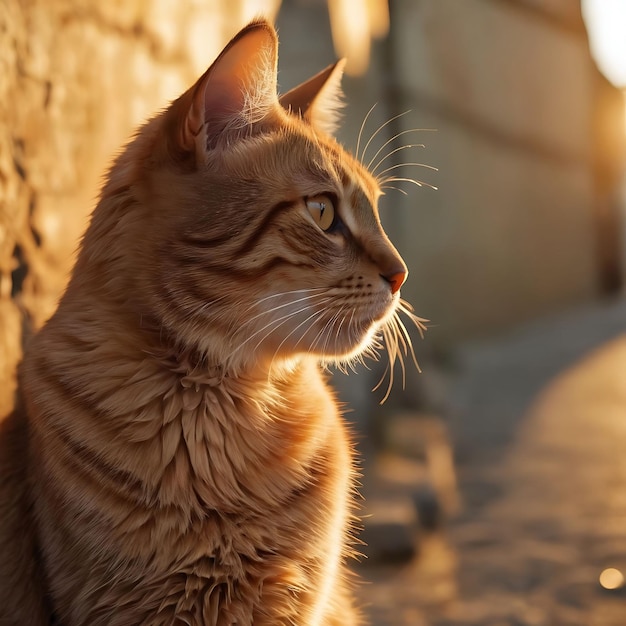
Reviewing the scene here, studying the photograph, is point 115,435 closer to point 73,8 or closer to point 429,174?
point 73,8

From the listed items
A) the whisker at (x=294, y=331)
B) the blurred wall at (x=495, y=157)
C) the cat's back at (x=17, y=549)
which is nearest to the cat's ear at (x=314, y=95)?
the whisker at (x=294, y=331)

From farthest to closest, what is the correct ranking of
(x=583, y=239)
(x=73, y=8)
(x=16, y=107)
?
(x=583, y=239) → (x=73, y=8) → (x=16, y=107)

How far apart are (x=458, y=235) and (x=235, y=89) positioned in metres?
5.83

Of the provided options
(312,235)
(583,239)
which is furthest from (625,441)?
(583,239)

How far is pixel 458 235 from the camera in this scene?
23.6 feet

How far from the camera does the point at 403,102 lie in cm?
643

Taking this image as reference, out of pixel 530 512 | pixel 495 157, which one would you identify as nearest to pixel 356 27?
pixel 495 157

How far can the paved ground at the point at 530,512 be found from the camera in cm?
259

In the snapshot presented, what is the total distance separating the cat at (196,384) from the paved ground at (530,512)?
1.19m

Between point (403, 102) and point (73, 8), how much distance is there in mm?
4578

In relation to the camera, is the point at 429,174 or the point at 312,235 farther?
the point at 429,174

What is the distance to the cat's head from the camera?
151 centimetres

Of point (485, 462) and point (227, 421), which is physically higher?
point (227, 421)

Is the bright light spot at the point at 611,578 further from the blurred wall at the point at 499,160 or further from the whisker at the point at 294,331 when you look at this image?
the blurred wall at the point at 499,160
